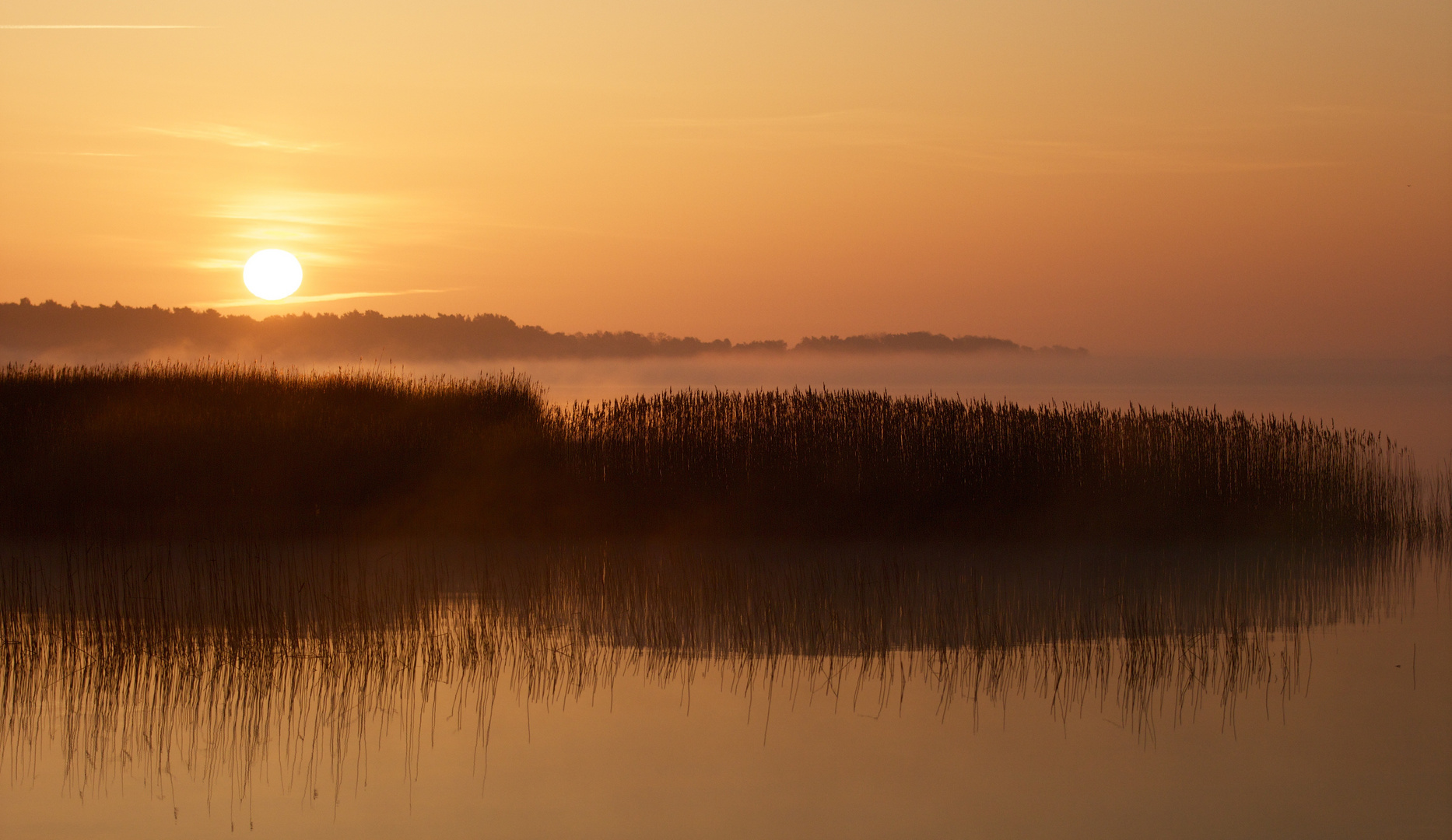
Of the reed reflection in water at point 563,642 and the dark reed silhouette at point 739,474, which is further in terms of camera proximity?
the dark reed silhouette at point 739,474

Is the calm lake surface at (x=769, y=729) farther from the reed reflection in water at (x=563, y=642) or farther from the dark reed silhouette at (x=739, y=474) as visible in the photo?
the dark reed silhouette at (x=739, y=474)

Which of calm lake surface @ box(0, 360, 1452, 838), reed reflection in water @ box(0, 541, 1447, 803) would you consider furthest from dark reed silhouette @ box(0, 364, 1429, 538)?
calm lake surface @ box(0, 360, 1452, 838)

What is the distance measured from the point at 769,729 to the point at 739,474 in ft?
24.1

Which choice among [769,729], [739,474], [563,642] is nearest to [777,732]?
[769,729]

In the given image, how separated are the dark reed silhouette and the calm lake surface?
13.7 feet

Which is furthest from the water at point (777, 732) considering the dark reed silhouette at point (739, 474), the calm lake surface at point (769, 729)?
the dark reed silhouette at point (739, 474)

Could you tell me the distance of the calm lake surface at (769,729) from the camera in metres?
4.45

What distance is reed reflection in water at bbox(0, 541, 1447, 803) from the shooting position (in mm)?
5293

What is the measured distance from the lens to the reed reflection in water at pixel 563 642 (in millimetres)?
5293

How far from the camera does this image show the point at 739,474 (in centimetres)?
1270

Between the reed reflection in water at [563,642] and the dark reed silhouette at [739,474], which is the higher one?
the dark reed silhouette at [739,474]

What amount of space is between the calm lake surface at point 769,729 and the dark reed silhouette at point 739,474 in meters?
4.19

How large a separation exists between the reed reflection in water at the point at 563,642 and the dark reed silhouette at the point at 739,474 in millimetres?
1803

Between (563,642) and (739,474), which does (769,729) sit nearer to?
(563,642)
